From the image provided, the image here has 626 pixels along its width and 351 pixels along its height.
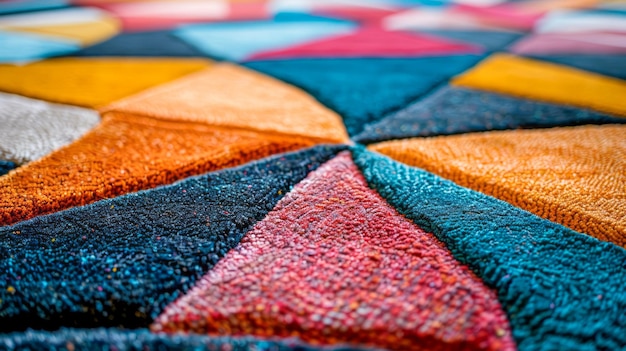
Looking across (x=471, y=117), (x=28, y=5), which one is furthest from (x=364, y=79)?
(x=28, y=5)

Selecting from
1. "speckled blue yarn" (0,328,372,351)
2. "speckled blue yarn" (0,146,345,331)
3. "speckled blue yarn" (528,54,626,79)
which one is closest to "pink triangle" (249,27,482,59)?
"speckled blue yarn" (528,54,626,79)

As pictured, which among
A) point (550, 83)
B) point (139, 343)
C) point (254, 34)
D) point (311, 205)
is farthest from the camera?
point (254, 34)

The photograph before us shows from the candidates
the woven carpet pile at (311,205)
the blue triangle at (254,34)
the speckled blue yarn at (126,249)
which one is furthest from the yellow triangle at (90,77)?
the speckled blue yarn at (126,249)

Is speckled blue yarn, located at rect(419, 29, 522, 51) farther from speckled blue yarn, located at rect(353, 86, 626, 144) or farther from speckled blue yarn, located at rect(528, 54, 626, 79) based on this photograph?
speckled blue yarn, located at rect(353, 86, 626, 144)

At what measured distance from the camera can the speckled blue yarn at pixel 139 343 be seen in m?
0.23

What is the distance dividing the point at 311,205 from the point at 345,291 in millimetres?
103

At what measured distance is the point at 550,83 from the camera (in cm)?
69

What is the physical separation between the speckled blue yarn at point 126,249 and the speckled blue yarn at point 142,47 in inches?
22.4

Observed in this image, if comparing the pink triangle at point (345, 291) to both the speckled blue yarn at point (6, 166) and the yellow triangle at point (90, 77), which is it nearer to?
the speckled blue yarn at point (6, 166)

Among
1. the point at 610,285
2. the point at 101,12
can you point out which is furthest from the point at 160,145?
the point at 101,12

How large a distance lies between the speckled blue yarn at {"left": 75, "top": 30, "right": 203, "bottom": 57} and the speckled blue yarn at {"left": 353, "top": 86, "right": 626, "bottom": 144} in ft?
1.63

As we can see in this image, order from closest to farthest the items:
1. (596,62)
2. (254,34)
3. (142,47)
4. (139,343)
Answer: (139,343)
(596,62)
(142,47)
(254,34)

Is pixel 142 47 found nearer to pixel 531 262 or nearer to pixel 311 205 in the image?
pixel 311 205

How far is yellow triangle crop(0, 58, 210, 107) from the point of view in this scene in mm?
618
